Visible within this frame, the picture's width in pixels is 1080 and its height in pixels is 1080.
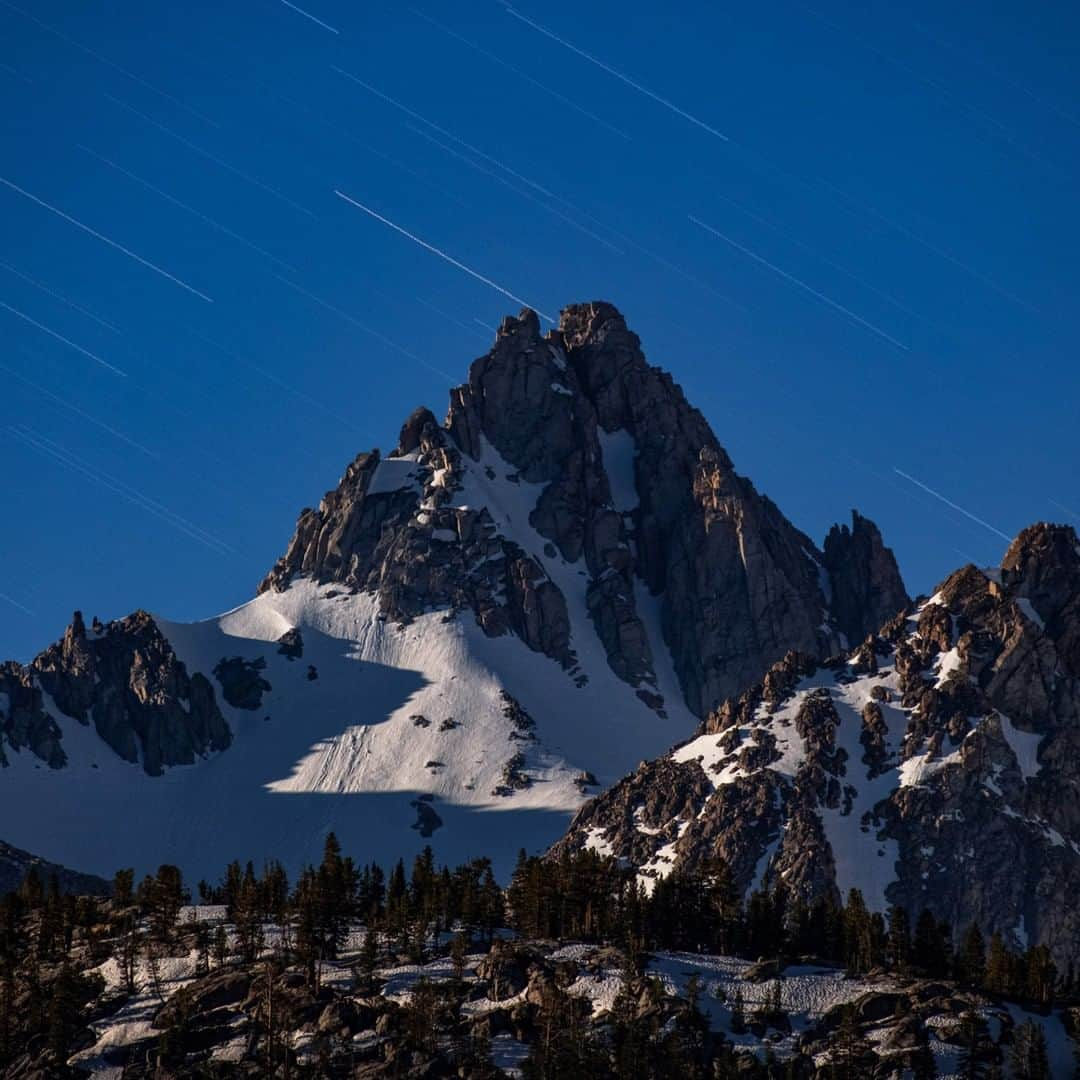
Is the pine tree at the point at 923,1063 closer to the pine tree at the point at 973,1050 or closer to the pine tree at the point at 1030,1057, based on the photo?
the pine tree at the point at 973,1050

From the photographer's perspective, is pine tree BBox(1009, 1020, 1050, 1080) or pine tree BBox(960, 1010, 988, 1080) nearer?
pine tree BBox(960, 1010, 988, 1080)

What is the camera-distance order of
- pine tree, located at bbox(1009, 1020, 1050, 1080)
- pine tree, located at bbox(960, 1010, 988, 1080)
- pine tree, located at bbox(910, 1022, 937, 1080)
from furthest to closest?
pine tree, located at bbox(1009, 1020, 1050, 1080) < pine tree, located at bbox(960, 1010, 988, 1080) < pine tree, located at bbox(910, 1022, 937, 1080)

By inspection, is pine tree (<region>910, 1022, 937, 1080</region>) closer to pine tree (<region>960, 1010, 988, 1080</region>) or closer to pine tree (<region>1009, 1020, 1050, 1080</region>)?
pine tree (<region>960, 1010, 988, 1080</region>)

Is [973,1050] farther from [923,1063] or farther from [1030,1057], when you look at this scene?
[923,1063]

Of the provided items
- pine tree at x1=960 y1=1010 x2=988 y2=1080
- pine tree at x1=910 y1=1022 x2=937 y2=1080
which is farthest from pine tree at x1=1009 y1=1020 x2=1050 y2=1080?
pine tree at x1=910 y1=1022 x2=937 y2=1080

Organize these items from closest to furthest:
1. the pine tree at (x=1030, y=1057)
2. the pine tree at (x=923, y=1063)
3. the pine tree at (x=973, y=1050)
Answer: the pine tree at (x=923, y=1063)
the pine tree at (x=973, y=1050)
the pine tree at (x=1030, y=1057)

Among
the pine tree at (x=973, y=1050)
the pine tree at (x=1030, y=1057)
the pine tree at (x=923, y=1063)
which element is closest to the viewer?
the pine tree at (x=923, y=1063)

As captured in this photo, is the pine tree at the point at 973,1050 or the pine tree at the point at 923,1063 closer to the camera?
the pine tree at the point at 923,1063

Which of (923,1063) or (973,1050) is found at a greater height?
(973,1050)

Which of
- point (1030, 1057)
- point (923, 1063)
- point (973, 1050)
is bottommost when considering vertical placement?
point (923, 1063)

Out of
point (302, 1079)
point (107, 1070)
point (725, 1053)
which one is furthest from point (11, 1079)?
point (725, 1053)

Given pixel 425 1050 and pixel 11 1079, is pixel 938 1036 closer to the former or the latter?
pixel 425 1050

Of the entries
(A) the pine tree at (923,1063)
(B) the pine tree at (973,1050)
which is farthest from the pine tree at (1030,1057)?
(A) the pine tree at (923,1063)

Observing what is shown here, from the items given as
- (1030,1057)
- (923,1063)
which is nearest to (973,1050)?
(1030,1057)
